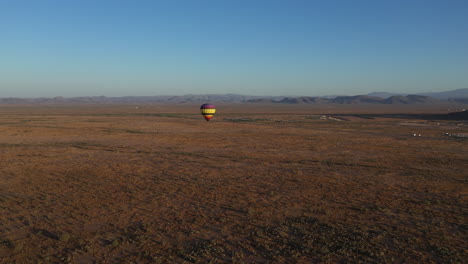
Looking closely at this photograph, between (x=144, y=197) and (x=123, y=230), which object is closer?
(x=123, y=230)

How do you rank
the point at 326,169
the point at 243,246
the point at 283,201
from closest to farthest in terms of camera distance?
the point at 243,246, the point at 283,201, the point at 326,169

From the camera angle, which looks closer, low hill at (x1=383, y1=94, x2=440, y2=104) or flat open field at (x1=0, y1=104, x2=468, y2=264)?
flat open field at (x1=0, y1=104, x2=468, y2=264)

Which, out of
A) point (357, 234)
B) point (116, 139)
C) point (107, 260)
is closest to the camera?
point (107, 260)

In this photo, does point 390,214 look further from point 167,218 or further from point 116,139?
point 116,139

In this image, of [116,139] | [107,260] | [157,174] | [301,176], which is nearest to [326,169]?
[301,176]

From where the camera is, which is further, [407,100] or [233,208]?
[407,100]

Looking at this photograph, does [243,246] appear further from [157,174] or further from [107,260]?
[157,174]

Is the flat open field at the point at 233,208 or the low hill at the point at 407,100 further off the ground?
the low hill at the point at 407,100

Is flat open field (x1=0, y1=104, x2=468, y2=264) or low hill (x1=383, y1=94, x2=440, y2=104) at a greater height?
low hill (x1=383, y1=94, x2=440, y2=104)

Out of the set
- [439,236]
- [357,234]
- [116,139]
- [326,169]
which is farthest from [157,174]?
[116,139]

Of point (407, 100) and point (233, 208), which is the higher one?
point (407, 100)

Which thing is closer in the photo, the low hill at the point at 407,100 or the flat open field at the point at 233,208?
the flat open field at the point at 233,208
